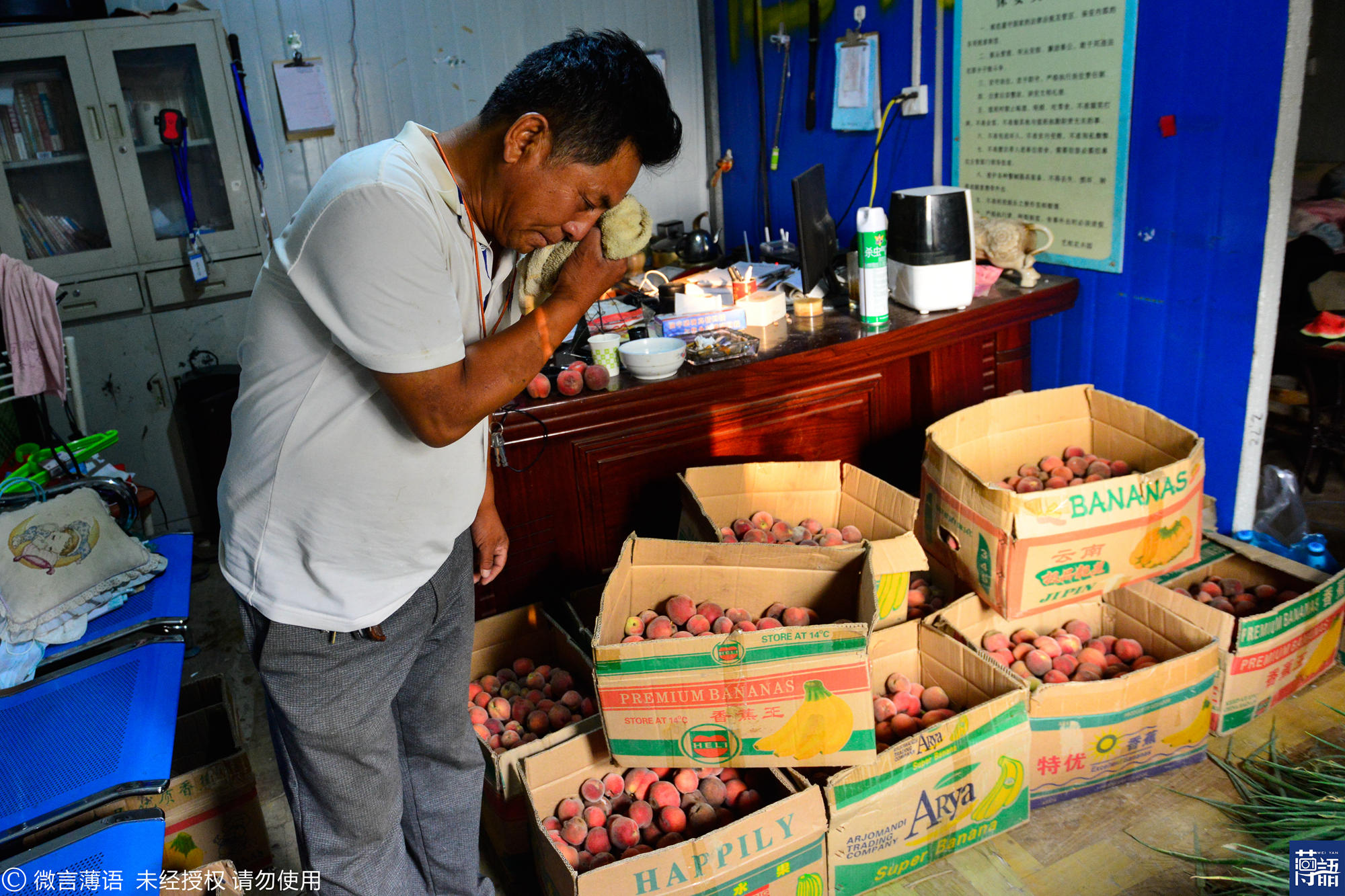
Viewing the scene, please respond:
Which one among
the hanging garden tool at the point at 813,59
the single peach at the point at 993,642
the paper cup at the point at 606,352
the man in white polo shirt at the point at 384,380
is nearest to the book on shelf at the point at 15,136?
the paper cup at the point at 606,352

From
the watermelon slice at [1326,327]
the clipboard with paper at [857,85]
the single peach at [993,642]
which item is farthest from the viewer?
the clipboard with paper at [857,85]

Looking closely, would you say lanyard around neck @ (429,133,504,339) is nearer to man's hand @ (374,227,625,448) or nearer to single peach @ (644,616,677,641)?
man's hand @ (374,227,625,448)

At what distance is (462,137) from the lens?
43.8 inches

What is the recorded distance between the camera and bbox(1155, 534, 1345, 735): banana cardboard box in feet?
6.27

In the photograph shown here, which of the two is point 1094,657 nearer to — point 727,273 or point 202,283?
point 727,273

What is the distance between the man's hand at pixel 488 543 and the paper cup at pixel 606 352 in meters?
0.67

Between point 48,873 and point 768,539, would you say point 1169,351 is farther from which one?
point 48,873

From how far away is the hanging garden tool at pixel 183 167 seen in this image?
3.55 metres

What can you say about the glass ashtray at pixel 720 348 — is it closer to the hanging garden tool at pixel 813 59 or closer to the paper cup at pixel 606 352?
the paper cup at pixel 606 352

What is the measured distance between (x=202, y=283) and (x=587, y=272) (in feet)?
10.5

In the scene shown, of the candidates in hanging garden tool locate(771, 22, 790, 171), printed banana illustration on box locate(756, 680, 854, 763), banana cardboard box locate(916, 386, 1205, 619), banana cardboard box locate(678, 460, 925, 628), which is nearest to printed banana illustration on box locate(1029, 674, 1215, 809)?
banana cardboard box locate(916, 386, 1205, 619)

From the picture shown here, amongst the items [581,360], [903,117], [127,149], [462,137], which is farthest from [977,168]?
[127,149]

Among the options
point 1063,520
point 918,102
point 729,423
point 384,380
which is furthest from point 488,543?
point 918,102

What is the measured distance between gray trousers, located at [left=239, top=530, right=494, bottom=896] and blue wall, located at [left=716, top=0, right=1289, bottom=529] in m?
2.10
